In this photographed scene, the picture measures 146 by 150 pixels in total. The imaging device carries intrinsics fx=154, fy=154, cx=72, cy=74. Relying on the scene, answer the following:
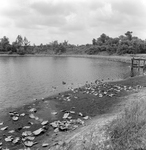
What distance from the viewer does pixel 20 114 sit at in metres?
12.8

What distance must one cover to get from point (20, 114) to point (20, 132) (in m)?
3.09

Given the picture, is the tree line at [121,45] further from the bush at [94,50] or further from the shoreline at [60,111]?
the shoreline at [60,111]

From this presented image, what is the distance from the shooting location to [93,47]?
139500mm

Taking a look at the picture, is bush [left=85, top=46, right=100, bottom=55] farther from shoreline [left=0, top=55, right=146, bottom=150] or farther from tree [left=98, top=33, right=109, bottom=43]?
shoreline [left=0, top=55, right=146, bottom=150]

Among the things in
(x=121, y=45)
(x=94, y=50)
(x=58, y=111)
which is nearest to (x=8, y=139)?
(x=58, y=111)

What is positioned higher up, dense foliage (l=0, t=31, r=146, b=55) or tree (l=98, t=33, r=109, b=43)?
tree (l=98, t=33, r=109, b=43)

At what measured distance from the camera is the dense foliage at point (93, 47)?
4400 inches

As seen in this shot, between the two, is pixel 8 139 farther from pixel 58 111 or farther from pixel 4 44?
pixel 4 44

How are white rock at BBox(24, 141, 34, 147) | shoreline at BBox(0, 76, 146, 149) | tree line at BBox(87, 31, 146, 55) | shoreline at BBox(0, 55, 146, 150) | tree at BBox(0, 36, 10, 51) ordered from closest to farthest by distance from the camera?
white rock at BBox(24, 141, 34, 147) → shoreline at BBox(0, 55, 146, 150) → shoreline at BBox(0, 76, 146, 149) → tree line at BBox(87, 31, 146, 55) → tree at BBox(0, 36, 10, 51)

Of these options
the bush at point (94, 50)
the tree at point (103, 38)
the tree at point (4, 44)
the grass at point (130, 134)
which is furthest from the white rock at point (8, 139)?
the tree at point (4, 44)

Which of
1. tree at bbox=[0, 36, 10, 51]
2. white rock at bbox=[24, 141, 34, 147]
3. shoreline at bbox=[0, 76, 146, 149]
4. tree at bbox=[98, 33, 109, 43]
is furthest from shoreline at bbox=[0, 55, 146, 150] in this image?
tree at bbox=[0, 36, 10, 51]

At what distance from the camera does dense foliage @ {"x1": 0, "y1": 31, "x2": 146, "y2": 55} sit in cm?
11175

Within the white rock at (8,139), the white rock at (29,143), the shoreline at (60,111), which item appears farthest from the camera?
the shoreline at (60,111)

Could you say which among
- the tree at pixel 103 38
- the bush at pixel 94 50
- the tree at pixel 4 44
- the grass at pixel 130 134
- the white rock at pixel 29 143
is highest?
the tree at pixel 103 38
